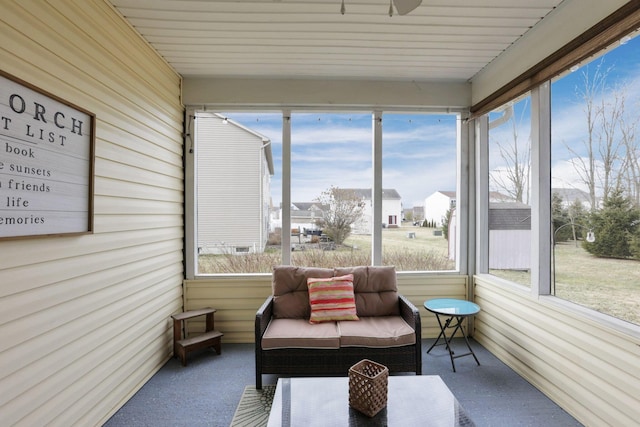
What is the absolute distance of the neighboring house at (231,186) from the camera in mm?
3500

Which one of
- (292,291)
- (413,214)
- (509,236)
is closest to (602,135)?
(509,236)

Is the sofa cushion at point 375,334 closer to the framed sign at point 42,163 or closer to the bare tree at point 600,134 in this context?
the bare tree at point 600,134

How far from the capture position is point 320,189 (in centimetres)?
357

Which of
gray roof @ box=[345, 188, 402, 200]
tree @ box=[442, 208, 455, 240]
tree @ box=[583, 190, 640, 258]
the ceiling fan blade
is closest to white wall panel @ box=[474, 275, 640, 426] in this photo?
tree @ box=[583, 190, 640, 258]

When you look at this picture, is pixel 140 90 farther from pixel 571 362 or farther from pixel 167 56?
pixel 571 362

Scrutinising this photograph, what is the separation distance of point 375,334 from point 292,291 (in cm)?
92

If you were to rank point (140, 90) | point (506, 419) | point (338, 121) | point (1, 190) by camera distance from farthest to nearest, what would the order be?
point (338, 121), point (140, 90), point (506, 419), point (1, 190)

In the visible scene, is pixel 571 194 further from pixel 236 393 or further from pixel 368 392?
pixel 236 393

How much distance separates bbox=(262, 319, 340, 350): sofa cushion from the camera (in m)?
2.46

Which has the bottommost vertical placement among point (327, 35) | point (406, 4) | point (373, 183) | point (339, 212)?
point (339, 212)

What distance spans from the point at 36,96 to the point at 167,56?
63.2 inches

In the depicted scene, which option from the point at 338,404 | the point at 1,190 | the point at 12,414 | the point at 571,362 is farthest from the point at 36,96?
the point at 571,362

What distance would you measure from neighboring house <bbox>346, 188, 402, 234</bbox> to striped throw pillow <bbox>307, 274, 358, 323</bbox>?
2.64 feet

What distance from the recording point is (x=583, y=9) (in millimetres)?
2072
